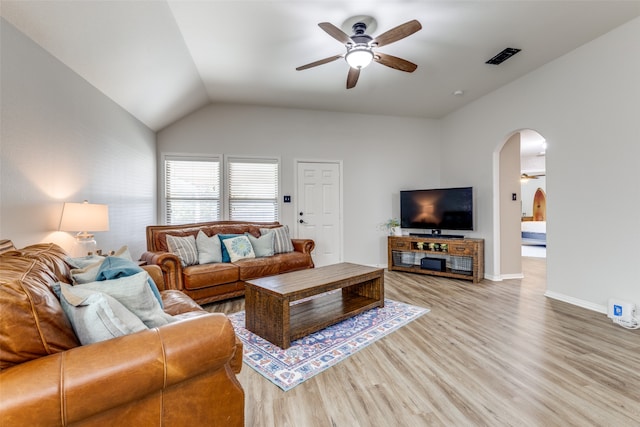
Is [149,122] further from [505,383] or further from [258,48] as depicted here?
[505,383]

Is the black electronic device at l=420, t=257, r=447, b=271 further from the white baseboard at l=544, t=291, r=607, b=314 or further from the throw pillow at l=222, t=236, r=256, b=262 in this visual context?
the throw pillow at l=222, t=236, r=256, b=262

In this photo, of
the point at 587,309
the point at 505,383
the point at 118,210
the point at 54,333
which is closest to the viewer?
the point at 54,333

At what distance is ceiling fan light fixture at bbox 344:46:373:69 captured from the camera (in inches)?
103

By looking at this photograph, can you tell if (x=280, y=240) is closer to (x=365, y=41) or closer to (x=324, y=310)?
(x=324, y=310)

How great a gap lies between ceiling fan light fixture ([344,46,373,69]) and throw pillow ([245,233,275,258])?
2.56 meters

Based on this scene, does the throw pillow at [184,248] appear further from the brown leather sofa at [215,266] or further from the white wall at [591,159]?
the white wall at [591,159]

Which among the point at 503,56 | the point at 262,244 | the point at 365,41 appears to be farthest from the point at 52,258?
the point at 503,56

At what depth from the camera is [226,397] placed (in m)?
1.28

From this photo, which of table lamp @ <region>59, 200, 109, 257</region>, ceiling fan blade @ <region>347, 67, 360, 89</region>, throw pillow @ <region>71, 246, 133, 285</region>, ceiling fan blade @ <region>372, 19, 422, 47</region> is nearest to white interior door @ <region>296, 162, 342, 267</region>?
ceiling fan blade @ <region>347, 67, 360, 89</region>

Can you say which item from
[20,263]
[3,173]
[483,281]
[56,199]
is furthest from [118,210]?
[483,281]

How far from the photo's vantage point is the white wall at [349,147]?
4855mm

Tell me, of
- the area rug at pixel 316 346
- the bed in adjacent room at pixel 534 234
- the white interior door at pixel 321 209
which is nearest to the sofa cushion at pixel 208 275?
the area rug at pixel 316 346

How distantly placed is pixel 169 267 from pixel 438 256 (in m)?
4.20

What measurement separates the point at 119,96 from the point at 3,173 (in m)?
1.75
